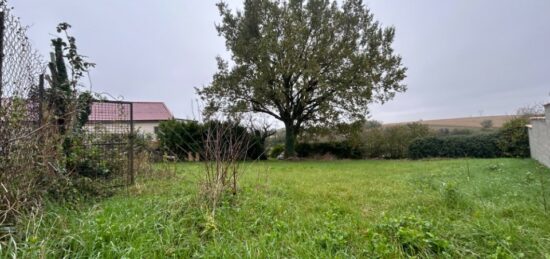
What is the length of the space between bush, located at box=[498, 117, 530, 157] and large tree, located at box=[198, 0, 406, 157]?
459cm

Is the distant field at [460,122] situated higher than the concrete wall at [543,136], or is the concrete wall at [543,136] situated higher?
the distant field at [460,122]

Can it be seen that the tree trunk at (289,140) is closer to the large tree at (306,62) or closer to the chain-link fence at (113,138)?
the large tree at (306,62)

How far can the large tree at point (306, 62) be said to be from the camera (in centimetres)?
1223

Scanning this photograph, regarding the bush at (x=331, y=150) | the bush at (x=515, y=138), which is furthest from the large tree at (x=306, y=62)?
the bush at (x=515, y=138)

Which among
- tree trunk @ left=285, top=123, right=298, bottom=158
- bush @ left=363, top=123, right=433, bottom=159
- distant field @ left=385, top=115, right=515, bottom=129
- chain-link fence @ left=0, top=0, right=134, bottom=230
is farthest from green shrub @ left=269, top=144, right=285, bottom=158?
chain-link fence @ left=0, top=0, right=134, bottom=230

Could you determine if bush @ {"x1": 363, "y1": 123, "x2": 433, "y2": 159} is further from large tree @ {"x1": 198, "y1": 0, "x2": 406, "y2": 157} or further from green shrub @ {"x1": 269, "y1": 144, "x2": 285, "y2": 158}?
green shrub @ {"x1": 269, "y1": 144, "x2": 285, "y2": 158}

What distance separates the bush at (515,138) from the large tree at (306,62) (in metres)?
4.59

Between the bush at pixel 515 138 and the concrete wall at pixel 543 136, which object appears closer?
the concrete wall at pixel 543 136

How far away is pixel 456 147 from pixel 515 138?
7.45 ft

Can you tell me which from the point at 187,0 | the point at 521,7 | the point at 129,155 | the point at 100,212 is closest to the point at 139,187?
the point at 129,155

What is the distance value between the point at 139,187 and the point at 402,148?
44.8 ft

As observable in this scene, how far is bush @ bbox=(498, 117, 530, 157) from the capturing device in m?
10.2

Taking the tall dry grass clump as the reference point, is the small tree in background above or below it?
above

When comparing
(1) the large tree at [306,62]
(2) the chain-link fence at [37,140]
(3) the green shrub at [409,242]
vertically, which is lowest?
(3) the green shrub at [409,242]
